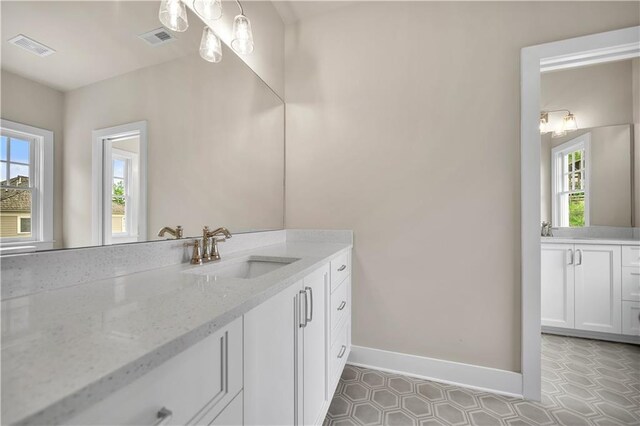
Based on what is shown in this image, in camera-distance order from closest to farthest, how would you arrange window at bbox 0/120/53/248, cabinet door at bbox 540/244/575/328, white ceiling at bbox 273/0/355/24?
1. window at bbox 0/120/53/248
2. white ceiling at bbox 273/0/355/24
3. cabinet door at bbox 540/244/575/328

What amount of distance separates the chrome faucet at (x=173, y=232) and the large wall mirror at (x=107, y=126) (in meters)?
0.02

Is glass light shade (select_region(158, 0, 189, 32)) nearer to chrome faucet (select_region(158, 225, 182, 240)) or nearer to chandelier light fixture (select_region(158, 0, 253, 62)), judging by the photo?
chandelier light fixture (select_region(158, 0, 253, 62))

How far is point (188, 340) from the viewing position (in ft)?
1.57

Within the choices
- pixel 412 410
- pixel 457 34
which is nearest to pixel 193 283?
pixel 412 410

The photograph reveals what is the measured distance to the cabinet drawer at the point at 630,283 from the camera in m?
2.13

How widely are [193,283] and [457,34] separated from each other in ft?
6.96

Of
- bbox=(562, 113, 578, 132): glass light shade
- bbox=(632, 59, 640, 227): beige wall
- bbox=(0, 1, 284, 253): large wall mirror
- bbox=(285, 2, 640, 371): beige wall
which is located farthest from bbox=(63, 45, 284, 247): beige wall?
bbox=(632, 59, 640, 227): beige wall

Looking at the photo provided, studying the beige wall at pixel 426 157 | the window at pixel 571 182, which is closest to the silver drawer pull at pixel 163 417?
the beige wall at pixel 426 157

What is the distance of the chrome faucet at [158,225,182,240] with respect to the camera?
1.12m

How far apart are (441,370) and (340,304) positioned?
83 centimetres

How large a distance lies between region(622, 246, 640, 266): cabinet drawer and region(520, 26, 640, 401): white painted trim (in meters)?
1.29

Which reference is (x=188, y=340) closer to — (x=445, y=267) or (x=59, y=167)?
(x=59, y=167)

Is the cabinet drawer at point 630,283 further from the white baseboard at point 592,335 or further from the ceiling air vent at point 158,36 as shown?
the ceiling air vent at point 158,36

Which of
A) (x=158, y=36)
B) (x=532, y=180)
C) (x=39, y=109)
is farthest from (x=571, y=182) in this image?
(x=39, y=109)
